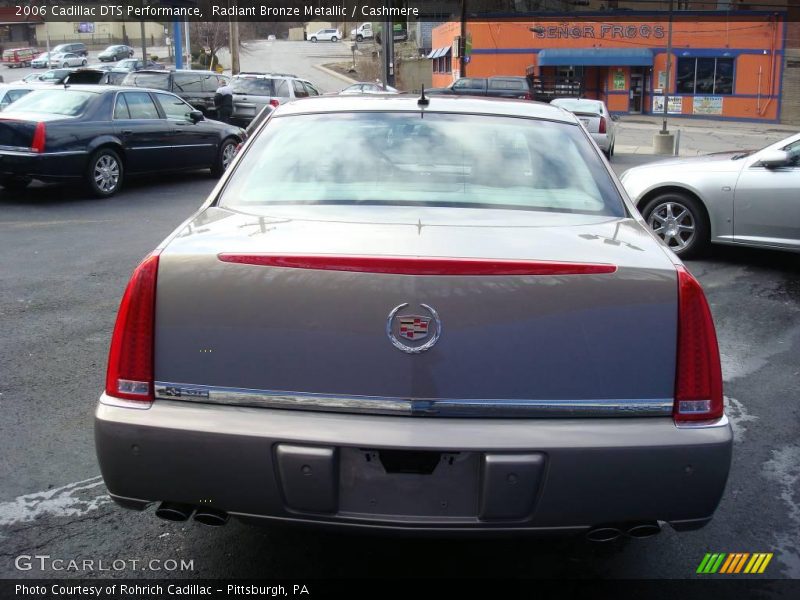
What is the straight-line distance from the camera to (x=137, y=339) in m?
2.61

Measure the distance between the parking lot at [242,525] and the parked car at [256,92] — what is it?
1323 centimetres

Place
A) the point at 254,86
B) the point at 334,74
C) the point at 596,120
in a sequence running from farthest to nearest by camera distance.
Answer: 1. the point at 334,74
2. the point at 254,86
3. the point at 596,120

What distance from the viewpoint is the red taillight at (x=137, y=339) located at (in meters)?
2.60

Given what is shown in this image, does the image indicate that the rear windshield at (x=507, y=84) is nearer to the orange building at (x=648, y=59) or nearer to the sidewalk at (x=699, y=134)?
the sidewalk at (x=699, y=134)

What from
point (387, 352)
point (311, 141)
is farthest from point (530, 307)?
point (311, 141)

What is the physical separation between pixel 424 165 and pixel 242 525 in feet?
5.22

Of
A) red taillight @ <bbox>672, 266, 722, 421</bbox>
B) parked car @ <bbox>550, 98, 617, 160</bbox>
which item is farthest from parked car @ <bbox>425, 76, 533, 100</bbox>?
red taillight @ <bbox>672, 266, 722, 421</bbox>

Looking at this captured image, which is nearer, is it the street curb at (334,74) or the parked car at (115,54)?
the street curb at (334,74)

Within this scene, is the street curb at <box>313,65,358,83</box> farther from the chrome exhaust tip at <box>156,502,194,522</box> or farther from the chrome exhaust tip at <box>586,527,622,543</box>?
the chrome exhaust tip at <box>586,527,622,543</box>

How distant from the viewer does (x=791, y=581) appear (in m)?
3.08

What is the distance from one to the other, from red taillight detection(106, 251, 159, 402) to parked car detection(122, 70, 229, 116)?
742 inches

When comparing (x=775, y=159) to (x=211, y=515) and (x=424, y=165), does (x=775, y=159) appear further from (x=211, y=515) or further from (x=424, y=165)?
(x=211, y=515)

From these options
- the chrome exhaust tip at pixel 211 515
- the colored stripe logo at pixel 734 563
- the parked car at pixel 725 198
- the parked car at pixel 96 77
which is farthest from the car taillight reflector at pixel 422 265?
the parked car at pixel 96 77

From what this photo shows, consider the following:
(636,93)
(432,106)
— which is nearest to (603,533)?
(432,106)
